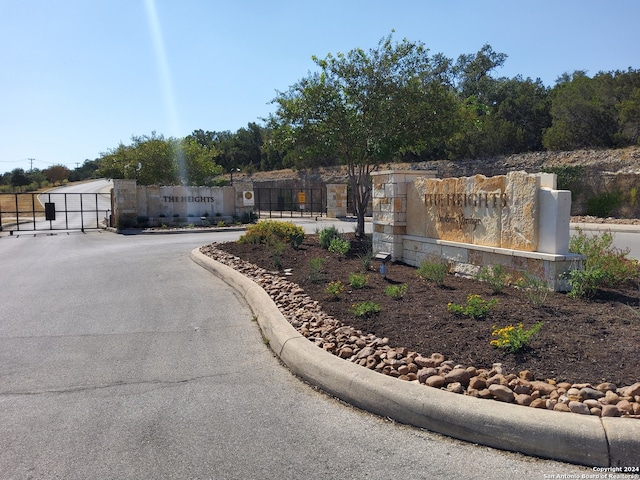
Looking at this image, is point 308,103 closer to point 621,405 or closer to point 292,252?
point 292,252

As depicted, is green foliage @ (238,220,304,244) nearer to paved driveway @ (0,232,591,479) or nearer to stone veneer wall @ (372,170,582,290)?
stone veneer wall @ (372,170,582,290)

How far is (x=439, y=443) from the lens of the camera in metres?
3.75

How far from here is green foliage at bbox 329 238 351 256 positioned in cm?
1160

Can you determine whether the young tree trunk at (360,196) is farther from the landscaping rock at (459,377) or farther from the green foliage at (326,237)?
the landscaping rock at (459,377)

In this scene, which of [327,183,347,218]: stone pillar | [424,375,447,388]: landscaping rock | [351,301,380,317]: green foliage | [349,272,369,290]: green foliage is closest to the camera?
[424,375,447,388]: landscaping rock

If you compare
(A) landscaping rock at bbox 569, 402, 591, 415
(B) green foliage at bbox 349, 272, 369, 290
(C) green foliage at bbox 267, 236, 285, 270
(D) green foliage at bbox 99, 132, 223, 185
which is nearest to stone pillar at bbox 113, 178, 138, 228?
(D) green foliage at bbox 99, 132, 223, 185

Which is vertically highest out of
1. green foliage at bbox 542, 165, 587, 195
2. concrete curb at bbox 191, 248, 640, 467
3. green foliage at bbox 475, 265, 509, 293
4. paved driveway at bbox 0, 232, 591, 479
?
green foliage at bbox 542, 165, 587, 195

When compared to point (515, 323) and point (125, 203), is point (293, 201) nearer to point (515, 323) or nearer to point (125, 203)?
point (125, 203)

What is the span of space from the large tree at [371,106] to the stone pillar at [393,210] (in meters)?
2.61

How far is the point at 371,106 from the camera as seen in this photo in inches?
520

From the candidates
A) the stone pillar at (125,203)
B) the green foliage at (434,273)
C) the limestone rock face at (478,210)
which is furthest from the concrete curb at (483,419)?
the stone pillar at (125,203)

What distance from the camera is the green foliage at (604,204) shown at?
29.3 meters

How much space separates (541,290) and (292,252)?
667cm

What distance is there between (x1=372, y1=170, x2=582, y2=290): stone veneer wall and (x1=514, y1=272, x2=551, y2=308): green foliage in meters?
0.10
